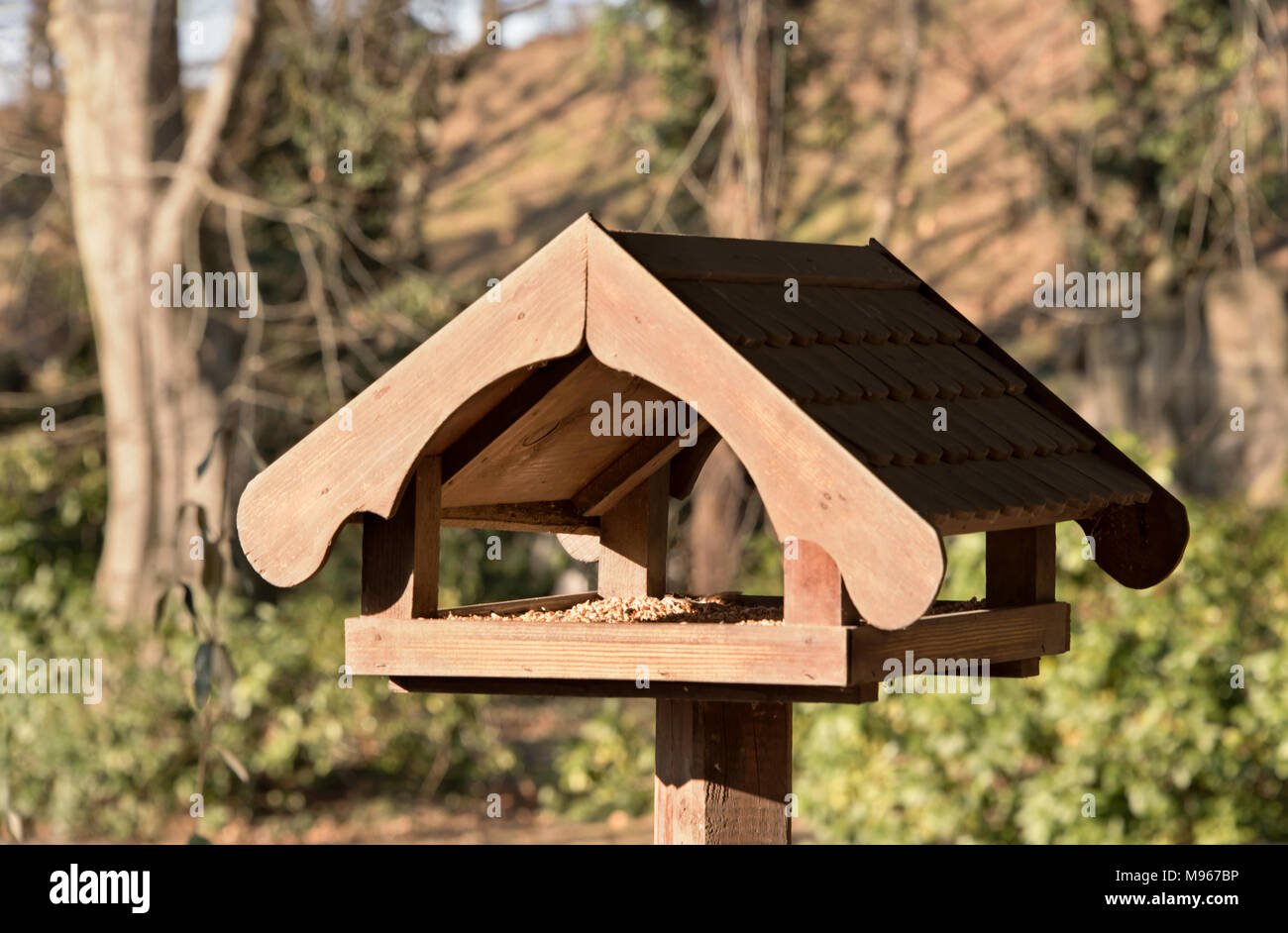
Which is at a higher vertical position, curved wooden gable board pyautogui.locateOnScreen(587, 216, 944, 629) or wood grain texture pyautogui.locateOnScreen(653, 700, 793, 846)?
curved wooden gable board pyautogui.locateOnScreen(587, 216, 944, 629)

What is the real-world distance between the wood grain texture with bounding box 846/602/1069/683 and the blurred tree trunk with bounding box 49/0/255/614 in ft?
21.3

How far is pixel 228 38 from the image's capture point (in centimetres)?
876

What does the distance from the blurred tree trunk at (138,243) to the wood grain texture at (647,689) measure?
6.30 metres

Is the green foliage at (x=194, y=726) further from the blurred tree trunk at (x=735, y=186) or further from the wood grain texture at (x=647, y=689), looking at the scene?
the wood grain texture at (x=647, y=689)

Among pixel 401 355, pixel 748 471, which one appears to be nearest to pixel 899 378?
pixel 748 471

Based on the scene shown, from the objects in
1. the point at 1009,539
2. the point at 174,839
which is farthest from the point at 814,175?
the point at 1009,539

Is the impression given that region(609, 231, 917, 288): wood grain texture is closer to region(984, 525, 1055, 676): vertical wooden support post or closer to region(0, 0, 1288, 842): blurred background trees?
region(984, 525, 1055, 676): vertical wooden support post

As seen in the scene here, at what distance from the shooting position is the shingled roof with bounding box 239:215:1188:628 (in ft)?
7.01

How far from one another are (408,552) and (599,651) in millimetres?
369

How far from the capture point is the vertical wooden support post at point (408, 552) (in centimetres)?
248

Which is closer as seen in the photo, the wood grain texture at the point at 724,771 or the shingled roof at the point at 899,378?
the shingled roof at the point at 899,378

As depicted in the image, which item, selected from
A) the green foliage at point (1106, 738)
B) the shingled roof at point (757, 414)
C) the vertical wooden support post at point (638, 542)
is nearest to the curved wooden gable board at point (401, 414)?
the shingled roof at point (757, 414)

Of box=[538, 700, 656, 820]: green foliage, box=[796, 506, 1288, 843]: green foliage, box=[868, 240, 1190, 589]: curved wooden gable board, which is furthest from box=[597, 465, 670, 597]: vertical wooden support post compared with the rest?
box=[538, 700, 656, 820]: green foliage

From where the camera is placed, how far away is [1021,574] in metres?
2.85
